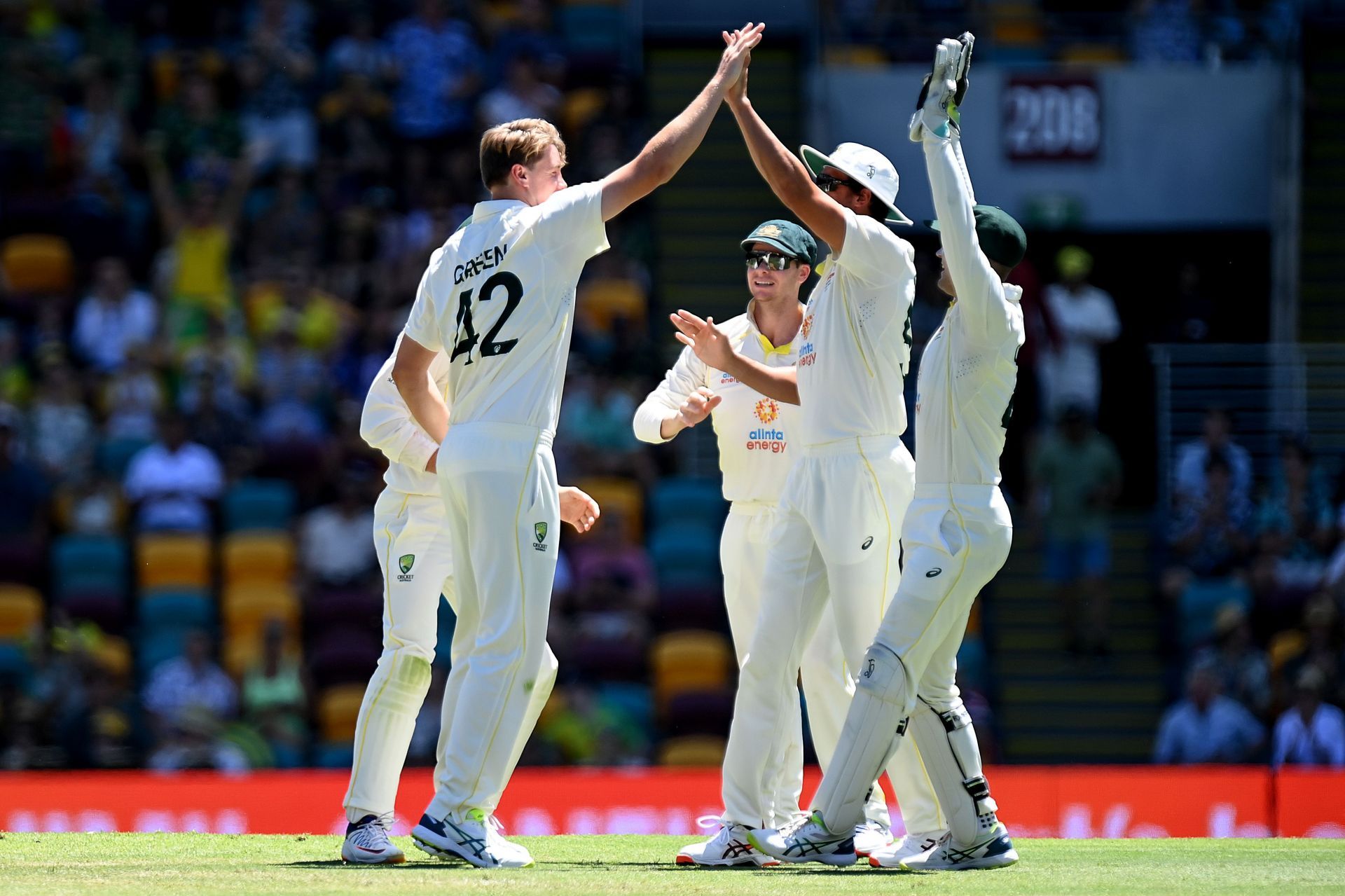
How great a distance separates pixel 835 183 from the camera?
277 inches

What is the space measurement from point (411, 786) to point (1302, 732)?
5.64 m

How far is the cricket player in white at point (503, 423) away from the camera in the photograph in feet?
20.9

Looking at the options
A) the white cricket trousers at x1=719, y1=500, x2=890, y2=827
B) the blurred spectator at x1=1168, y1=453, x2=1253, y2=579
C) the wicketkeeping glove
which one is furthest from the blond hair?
the blurred spectator at x1=1168, y1=453, x2=1253, y2=579

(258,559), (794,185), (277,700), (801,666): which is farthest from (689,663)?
(794,185)

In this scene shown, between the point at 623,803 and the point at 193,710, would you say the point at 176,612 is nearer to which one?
the point at 193,710

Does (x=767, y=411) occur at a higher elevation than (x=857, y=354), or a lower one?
lower

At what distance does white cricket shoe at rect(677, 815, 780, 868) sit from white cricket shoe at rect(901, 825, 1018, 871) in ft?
1.64

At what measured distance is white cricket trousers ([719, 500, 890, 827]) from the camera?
730 centimetres

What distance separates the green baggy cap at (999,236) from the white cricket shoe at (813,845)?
1.97m

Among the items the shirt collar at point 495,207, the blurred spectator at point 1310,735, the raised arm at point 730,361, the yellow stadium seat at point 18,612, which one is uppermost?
the shirt collar at point 495,207

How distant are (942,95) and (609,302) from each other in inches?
349

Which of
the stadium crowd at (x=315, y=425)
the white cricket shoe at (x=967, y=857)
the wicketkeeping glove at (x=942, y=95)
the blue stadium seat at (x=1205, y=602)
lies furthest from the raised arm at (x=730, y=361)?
the blue stadium seat at (x=1205, y=602)

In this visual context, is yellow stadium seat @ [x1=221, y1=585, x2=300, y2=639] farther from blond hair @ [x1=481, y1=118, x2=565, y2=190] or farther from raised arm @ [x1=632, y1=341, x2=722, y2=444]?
blond hair @ [x1=481, y1=118, x2=565, y2=190]

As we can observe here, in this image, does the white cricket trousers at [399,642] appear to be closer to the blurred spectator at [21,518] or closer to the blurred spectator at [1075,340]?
the blurred spectator at [21,518]
